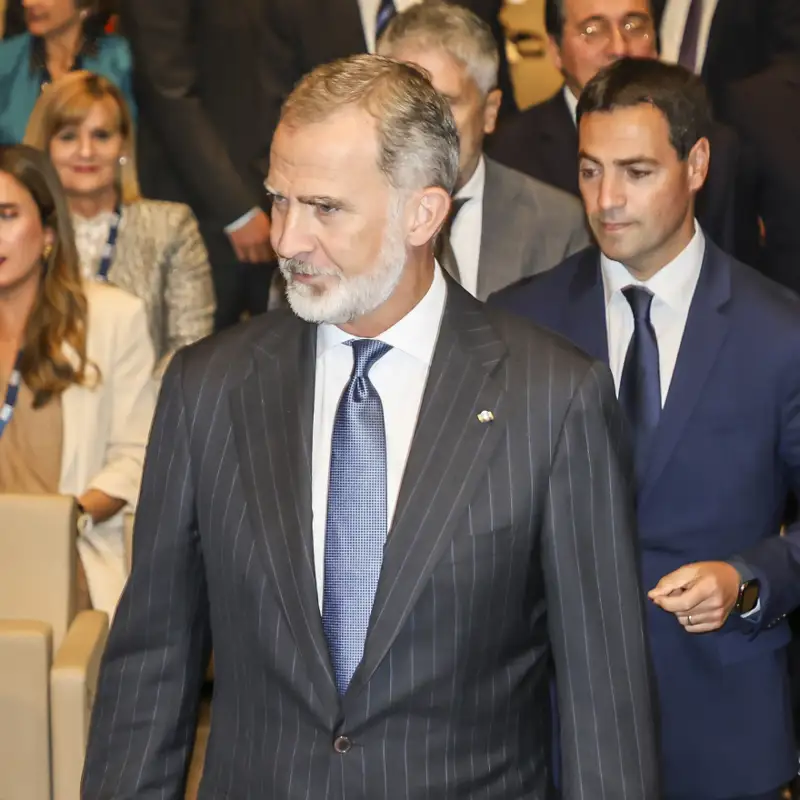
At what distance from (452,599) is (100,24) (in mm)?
3509

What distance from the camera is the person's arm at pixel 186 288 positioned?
15.4 ft

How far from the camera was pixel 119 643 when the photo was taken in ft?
6.40

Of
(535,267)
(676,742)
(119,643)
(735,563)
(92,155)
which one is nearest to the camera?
(119,643)

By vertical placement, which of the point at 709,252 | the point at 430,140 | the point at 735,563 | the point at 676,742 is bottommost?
the point at 676,742

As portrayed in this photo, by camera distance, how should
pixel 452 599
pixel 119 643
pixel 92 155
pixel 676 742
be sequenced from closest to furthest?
1. pixel 452 599
2. pixel 119 643
3. pixel 676 742
4. pixel 92 155

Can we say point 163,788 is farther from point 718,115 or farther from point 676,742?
point 718,115

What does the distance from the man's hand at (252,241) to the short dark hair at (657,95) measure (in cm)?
218

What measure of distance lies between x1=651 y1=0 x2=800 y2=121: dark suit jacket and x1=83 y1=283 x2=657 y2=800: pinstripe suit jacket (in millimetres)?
3050

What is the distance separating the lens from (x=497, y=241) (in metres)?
3.50

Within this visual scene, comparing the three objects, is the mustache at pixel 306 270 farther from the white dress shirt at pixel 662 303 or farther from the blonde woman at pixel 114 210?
the blonde woman at pixel 114 210

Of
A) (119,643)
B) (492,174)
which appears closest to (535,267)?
(492,174)

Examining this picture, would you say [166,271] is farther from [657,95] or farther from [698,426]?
[698,426]

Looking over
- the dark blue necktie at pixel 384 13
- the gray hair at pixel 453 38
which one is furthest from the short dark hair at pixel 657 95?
the dark blue necktie at pixel 384 13

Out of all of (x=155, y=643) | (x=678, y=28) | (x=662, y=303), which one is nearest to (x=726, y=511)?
(x=662, y=303)
